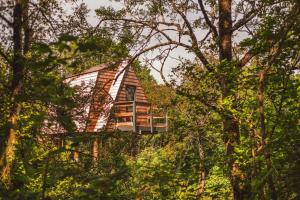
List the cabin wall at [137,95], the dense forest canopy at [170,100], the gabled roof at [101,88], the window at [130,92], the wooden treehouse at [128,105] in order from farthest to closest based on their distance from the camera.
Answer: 1. the window at [130,92]
2. the cabin wall at [137,95]
3. the wooden treehouse at [128,105]
4. the gabled roof at [101,88]
5. the dense forest canopy at [170,100]

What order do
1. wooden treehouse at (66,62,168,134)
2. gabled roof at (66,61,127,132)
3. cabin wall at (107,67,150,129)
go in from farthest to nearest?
cabin wall at (107,67,150,129) → wooden treehouse at (66,62,168,134) → gabled roof at (66,61,127,132)

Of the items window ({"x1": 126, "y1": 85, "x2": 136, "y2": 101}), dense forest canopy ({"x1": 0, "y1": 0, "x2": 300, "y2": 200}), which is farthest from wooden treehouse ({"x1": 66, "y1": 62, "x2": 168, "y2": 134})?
dense forest canopy ({"x1": 0, "y1": 0, "x2": 300, "y2": 200})

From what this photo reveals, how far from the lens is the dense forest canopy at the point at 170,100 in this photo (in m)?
2.41

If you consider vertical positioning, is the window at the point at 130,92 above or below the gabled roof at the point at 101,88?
above

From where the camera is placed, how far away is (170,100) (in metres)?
7.31

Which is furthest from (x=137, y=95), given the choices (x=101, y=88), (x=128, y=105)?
(x=101, y=88)

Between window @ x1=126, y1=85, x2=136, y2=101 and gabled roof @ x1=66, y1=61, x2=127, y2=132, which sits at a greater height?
window @ x1=126, y1=85, x2=136, y2=101

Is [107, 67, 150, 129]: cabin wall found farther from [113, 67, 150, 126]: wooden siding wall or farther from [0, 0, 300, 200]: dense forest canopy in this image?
[0, 0, 300, 200]: dense forest canopy

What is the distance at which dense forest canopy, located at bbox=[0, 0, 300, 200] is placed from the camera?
241 centimetres

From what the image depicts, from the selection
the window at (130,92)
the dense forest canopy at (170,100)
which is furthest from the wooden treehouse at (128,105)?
the dense forest canopy at (170,100)

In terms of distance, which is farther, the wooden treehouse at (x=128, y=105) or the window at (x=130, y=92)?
the window at (x=130, y=92)

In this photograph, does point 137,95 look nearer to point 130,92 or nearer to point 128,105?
point 130,92

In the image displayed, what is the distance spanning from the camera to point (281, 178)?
3.45 metres

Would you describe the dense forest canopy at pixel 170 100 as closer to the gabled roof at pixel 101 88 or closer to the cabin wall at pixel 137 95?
the gabled roof at pixel 101 88
